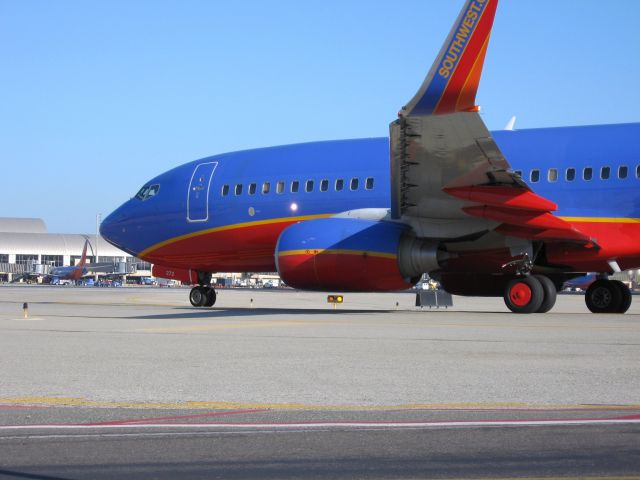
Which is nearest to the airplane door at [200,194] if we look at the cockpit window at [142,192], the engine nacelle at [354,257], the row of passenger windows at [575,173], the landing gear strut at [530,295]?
the cockpit window at [142,192]

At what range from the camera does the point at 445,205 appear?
21000 mm

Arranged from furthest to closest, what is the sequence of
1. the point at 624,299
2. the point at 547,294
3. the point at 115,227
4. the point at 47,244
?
the point at 47,244 < the point at 115,227 < the point at 624,299 < the point at 547,294

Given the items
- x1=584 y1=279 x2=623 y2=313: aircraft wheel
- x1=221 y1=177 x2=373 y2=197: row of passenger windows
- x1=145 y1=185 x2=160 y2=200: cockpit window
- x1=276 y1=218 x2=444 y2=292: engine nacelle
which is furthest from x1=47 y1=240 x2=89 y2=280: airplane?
x1=584 y1=279 x2=623 y2=313: aircraft wheel

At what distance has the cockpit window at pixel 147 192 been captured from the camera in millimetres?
28141

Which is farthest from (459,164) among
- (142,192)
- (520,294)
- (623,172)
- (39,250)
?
(39,250)

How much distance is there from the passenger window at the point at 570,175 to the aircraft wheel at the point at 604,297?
3.23 metres

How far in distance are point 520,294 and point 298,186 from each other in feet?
21.7

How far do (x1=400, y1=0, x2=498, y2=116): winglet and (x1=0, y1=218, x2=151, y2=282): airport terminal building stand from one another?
121747 millimetres

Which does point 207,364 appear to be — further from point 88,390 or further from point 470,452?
point 470,452

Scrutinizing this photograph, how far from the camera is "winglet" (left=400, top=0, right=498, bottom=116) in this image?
1738 cm

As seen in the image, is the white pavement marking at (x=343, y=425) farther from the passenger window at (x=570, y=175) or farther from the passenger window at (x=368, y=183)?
the passenger window at (x=368, y=183)

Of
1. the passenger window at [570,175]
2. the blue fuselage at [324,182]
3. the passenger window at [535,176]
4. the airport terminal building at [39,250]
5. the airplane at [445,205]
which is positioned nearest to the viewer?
the airplane at [445,205]

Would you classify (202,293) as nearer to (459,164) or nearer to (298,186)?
(298,186)

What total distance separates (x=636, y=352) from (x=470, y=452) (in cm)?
693
